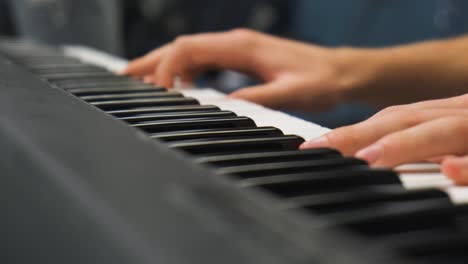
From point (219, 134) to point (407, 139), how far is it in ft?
0.38

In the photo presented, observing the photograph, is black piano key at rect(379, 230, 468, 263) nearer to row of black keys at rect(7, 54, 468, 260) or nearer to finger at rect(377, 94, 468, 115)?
row of black keys at rect(7, 54, 468, 260)

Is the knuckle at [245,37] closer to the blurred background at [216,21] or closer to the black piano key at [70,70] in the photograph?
the black piano key at [70,70]

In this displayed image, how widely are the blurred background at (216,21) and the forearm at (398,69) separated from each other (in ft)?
1.25

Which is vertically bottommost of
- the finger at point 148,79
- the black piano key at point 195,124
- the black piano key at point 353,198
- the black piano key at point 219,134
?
the black piano key at point 353,198

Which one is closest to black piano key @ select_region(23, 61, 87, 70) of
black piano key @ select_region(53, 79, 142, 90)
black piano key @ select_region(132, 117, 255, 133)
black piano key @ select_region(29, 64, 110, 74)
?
black piano key @ select_region(29, 64, 110, 74)

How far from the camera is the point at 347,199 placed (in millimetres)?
276

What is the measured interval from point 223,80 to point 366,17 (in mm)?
354

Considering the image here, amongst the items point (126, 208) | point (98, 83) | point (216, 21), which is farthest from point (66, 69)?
point (216, 21)

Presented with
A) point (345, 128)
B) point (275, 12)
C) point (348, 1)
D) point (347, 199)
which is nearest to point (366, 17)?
point (348, 1)

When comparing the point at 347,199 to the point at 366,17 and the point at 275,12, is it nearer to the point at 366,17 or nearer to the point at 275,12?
the point at 366,17

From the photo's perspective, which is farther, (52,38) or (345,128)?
(52,38)

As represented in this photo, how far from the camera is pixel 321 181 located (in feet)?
1.02

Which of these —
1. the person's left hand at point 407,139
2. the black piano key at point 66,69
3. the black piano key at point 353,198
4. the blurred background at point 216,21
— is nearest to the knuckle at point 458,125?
the person's left hand at point 407,139

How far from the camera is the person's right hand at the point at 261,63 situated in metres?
0.78
